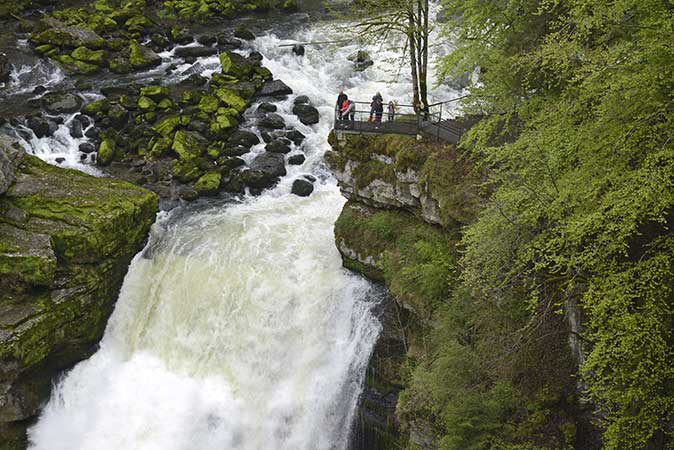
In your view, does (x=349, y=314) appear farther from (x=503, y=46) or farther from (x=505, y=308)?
(x=503, y=46)

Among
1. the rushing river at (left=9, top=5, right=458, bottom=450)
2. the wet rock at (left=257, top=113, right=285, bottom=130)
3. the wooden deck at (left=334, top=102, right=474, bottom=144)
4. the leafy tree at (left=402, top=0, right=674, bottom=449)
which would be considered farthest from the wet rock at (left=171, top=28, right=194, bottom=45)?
the leafy tree at (left=402, top=0, right=674, bottom=449)

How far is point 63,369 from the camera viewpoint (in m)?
17.7

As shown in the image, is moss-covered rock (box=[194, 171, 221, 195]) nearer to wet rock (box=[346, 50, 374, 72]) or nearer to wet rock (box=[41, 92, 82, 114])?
wet rock (box=[41, 92, 82, 114])

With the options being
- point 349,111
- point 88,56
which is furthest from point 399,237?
point 88,56

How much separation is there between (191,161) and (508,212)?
53.5 ft

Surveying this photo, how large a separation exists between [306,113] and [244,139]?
10.6ft

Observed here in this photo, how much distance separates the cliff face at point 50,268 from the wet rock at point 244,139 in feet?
21.4

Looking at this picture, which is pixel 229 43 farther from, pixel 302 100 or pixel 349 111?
pixel 349 111

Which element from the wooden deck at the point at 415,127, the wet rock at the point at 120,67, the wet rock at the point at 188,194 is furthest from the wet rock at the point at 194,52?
the wooden deck at the point at 415,127

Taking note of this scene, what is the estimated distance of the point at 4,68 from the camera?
2956 centimetres

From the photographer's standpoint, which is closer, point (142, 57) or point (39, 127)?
point (39, 127)

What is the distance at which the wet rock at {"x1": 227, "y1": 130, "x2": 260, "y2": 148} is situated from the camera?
2555cm

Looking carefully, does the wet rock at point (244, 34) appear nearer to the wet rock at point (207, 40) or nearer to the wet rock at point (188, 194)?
the wet rock at point (207, 40)

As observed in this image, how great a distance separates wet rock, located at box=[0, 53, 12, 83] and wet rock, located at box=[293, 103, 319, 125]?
1462 centimetres
